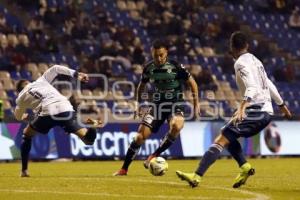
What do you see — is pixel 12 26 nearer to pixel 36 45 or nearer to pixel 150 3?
pixel 36 45

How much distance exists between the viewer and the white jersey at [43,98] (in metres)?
14.1

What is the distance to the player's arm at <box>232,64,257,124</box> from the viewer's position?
33.8 feet

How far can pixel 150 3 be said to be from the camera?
3206cm

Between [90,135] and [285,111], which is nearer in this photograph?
[285,111]

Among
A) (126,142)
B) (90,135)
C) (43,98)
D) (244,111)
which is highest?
(43,98)

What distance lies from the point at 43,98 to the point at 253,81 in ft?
15.7

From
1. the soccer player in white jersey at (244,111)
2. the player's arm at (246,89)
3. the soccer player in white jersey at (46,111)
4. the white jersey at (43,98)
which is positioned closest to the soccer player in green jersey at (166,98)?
the soccer player in white jersey at (46,111)

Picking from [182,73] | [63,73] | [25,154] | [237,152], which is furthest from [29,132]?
[237,152]

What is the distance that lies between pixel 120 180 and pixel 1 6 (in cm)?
1804

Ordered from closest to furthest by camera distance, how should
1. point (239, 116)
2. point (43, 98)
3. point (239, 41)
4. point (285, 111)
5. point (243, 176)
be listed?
point (239, 116)
point (239, 41)
point (243, 176)
point (285, 111)
point (43, 98)

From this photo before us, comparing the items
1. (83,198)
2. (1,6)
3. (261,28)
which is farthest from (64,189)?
(261,28)

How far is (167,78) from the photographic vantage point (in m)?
14.2

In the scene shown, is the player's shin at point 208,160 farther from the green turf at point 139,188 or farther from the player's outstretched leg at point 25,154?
the player's outstretched leg at point 25,154

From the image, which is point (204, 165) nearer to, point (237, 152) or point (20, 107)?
point (237, 152)
